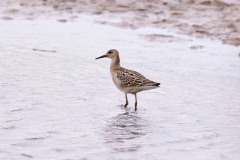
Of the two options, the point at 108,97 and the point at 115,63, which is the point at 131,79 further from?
the point at 115,63

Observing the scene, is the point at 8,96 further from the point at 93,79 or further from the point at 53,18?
the point at 53,18

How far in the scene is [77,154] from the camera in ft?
33.3

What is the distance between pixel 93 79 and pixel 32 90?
1681 mm

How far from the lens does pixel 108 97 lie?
45.9ft

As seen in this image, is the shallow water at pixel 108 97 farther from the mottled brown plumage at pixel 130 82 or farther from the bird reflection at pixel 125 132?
the mottled brown plumage at pixel 130 82

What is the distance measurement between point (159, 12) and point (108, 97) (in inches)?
347

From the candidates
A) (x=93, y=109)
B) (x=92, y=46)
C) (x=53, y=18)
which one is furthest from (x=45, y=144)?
(x=53, y=18)

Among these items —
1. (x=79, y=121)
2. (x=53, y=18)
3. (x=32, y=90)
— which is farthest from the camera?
(x=53, y=18)

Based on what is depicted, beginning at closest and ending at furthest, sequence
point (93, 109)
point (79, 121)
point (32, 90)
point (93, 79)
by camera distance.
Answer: point (79, 121) < point (93, 109) < point (32, 90) < point (93, 79)

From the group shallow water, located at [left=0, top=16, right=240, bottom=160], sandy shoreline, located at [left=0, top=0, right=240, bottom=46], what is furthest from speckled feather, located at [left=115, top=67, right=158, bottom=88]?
sandy shoreline, located at [left=0, top=0, right=240, bottom=46]

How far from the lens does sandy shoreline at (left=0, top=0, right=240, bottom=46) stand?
20.0 m

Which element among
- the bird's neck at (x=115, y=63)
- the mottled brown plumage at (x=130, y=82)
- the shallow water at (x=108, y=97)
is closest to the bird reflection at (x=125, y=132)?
the shallow water at (x=108, y=97)

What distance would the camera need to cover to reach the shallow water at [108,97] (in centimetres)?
1066

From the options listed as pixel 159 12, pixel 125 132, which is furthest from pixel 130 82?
pixel 159 12
